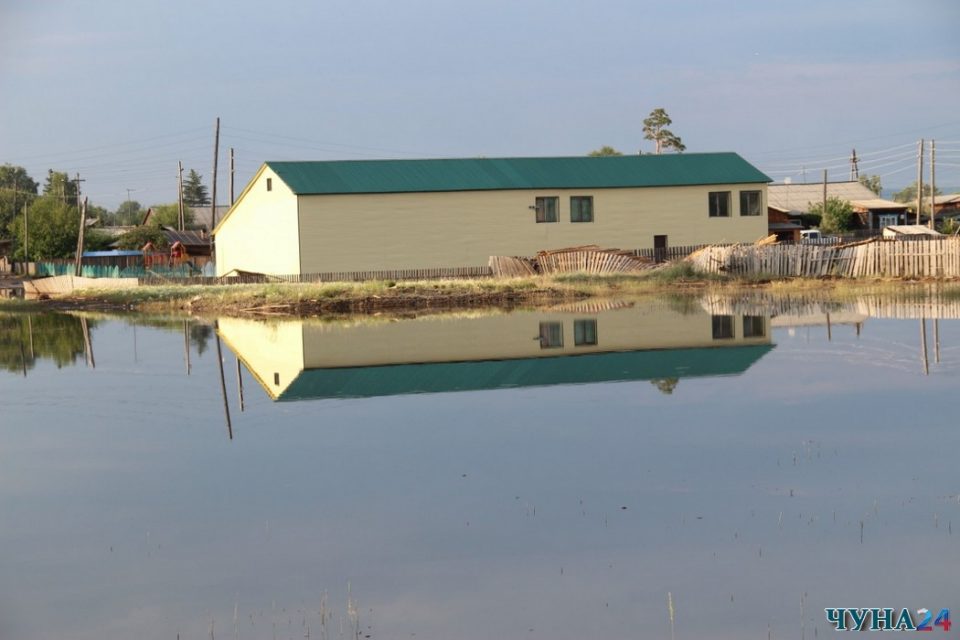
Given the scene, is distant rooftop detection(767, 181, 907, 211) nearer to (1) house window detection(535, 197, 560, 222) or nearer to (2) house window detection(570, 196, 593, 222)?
(2) house window detection(570, 196, 593, 222)

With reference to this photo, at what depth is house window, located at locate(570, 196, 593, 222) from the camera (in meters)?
48.5

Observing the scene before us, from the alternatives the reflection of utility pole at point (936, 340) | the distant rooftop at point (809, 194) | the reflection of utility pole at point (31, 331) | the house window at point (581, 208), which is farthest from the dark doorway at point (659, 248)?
the distant rooftop at point (809, 194)

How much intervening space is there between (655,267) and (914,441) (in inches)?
1197

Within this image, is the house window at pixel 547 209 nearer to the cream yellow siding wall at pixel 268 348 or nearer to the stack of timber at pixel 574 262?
the stack of timber at pixel 574 262

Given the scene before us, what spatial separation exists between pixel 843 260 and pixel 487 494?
3155 cm

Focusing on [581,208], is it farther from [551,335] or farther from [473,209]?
[551,335]

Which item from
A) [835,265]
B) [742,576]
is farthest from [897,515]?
[835,265]

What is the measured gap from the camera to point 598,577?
8.61 meters

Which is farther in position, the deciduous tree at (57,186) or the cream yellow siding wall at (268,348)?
the deciduous tree at (57,186)

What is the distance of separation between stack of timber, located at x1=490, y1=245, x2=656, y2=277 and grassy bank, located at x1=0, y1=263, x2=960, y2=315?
1.31 metres

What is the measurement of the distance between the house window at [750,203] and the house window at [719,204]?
66cm

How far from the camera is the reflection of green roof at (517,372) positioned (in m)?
18.6

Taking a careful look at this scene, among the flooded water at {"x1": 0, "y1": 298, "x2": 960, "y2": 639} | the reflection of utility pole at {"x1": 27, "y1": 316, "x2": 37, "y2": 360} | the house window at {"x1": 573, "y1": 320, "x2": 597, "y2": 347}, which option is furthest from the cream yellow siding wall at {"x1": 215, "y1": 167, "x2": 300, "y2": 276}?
the flooded water at {"x1": 0, "y1": 298, "x2": 960, "y2": 639}

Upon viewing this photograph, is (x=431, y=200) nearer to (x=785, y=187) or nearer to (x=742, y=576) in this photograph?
(x=742, y=576)
